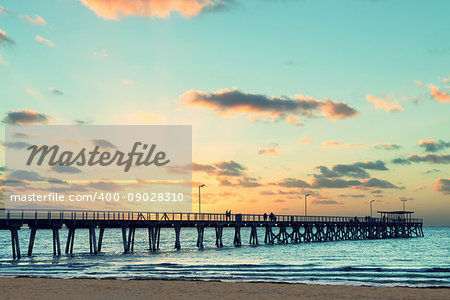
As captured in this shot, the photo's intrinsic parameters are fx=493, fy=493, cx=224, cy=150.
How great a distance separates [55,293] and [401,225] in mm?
103592

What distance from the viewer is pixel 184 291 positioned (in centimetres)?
2139

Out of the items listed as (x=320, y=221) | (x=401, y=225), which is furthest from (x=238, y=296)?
(x=401, y=225)

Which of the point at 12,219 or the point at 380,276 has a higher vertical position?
the point at 12,219

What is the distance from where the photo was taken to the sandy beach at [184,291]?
1989 centimetres

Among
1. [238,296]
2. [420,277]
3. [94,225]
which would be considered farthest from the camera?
[94,225]

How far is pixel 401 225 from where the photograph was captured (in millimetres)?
112188

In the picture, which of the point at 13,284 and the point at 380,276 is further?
the point at 380,276

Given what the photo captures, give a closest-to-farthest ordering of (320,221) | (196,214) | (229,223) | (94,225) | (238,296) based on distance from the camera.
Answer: (238,296)
(94,225)
(196,214)
(229,223)
(320,221)

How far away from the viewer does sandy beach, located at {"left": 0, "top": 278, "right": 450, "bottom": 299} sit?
65.3ft

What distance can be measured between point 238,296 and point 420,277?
55.0 ft

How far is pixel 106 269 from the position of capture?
3425 centimetres

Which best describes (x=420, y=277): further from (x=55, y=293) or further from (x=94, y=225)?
(x=94, y=225)

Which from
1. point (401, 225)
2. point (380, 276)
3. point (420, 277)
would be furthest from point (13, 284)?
point (401, 225)

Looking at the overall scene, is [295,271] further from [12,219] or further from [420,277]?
[12,219]
